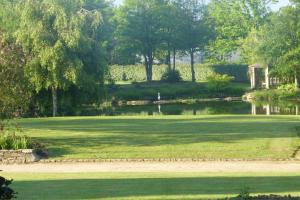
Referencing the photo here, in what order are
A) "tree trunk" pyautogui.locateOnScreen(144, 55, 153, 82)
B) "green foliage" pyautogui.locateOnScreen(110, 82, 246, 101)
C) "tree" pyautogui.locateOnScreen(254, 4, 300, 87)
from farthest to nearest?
"tree trunk" pyautogui.locateOnScreen(144, 55, 153, 82) → "tree" pyautogui.locateOnScreen(254, 4, 300, 87) → "green foliage" pyautogui.locateOnScreen(110, 82, 246, 101)

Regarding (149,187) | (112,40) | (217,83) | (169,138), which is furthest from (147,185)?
(112,40)

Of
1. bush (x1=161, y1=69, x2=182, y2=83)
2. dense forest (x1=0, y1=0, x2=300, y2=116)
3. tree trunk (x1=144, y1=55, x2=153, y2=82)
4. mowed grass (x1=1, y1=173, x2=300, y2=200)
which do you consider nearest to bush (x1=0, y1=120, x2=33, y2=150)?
dense forest (x1=0, y1=0, x2=300, y2=116)

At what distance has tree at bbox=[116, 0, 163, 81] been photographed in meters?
82.8

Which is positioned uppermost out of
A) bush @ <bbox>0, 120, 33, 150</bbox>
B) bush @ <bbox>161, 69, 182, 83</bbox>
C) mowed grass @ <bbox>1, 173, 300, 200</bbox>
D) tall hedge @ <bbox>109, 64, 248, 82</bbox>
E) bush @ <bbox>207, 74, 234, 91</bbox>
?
tall hedge @ <bbox>109, 64, 248, 82</bbox>

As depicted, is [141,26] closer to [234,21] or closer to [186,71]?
[186,71]

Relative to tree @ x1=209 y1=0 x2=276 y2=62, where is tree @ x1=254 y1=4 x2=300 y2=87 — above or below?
below

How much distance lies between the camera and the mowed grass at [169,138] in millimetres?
23641

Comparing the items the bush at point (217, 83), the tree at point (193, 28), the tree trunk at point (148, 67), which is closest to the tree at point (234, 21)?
the tree at point (193, 28)

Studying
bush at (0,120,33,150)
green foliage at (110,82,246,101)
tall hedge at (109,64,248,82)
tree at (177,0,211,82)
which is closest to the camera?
bush at (0,120,33,150)

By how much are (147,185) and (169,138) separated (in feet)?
36.6

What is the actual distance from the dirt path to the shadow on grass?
3537mm

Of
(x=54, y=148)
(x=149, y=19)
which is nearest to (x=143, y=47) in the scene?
(x=149, y=19)

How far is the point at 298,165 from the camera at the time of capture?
2134cm

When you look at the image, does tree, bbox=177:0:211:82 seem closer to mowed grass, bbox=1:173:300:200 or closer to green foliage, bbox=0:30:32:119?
green foliage, bbox=0:30:32:119
